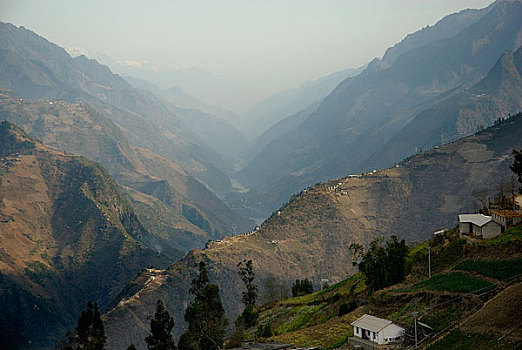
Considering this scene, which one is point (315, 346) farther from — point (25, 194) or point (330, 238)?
point (25, 194)

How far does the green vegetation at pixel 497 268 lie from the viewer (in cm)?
4091

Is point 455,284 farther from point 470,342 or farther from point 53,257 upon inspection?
point 53,257

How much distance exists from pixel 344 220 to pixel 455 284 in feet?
333

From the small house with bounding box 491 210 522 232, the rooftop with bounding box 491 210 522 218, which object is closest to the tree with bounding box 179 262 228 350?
the small house with bounding box 491 210 522 232

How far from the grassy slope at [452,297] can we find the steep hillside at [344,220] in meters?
60.1

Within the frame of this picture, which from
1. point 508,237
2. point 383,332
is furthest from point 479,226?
point 383,332

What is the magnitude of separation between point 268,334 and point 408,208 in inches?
3953

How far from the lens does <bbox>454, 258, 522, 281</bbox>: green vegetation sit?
40.9 m

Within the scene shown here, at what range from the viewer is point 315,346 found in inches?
1841

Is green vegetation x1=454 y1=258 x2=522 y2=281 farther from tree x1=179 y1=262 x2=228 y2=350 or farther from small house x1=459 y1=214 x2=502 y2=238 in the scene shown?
tree x1=179 y1=262 x2=228 y2=350

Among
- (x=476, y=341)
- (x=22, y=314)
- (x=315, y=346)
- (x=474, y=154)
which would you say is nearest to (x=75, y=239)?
(x=22, y=314)

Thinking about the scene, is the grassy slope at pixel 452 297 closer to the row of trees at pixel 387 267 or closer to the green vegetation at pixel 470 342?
the green vegetation at pixel 470 342

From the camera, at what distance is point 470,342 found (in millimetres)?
33188

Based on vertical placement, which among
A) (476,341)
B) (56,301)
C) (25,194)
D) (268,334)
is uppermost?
(25,194)
